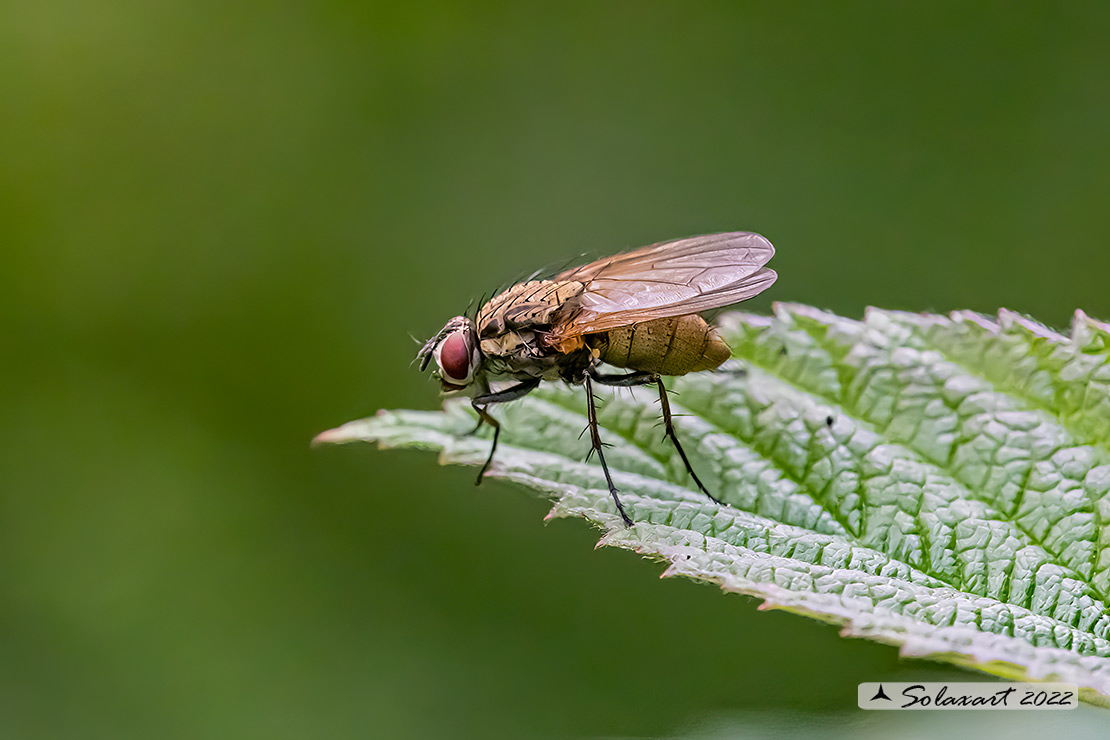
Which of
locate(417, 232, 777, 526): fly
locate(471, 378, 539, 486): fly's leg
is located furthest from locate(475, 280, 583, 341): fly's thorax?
locate(471, 378, 539, 486): fly's leg

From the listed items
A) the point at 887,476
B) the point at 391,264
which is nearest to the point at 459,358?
the point at 887,476

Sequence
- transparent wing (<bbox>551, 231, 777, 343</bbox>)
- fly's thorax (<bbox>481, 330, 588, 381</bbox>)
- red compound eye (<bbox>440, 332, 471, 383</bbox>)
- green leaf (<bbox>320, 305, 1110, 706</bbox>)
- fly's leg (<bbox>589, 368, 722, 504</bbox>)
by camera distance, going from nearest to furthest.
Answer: green leaf (<bbox>320, 305, 1110, 706</bbox>) → fly's leg (<bbox>589, 368, 722, 504</bbox>) → transparent wing (<bbox>551, 231, 777, 343</bbox>) → fly's thorax (<bbox>481, 330, 588, 381</bbox>) → red compound eye (<bbox>440, 332, 471, 383</bbox>)

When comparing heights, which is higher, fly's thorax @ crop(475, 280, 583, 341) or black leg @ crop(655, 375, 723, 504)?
fly's thorax @ crop(475, 280, 583, 341)

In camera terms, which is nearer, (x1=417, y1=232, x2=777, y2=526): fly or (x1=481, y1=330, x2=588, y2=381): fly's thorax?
(x1=417, y1=232, x2=777, y2=526): fly

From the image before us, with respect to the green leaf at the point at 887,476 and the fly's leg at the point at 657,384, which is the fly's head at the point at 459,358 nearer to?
the green leaf at the point at 887,476

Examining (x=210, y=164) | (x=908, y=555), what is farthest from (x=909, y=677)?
(x=210, y=164)

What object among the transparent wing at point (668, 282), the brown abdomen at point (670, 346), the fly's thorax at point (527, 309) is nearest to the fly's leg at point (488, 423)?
the fly's thorax at point (527, 309)

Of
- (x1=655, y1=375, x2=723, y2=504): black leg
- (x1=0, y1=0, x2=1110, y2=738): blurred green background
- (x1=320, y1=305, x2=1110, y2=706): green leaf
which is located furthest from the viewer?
(x1=0, y1=0, x2=1110, y2=738): blurred green background

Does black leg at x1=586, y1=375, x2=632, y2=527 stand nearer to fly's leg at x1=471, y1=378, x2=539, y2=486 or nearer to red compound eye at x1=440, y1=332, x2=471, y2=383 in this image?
fly's leg at x1=471, y1=378, x2=539, y2=486

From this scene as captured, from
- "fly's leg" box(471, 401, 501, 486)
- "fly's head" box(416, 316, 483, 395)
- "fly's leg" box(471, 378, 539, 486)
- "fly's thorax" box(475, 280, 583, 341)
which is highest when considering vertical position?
"fly's thorax" box(475, 280, 583, 341)

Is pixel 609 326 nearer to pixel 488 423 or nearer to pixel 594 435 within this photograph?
pixel 594 435
